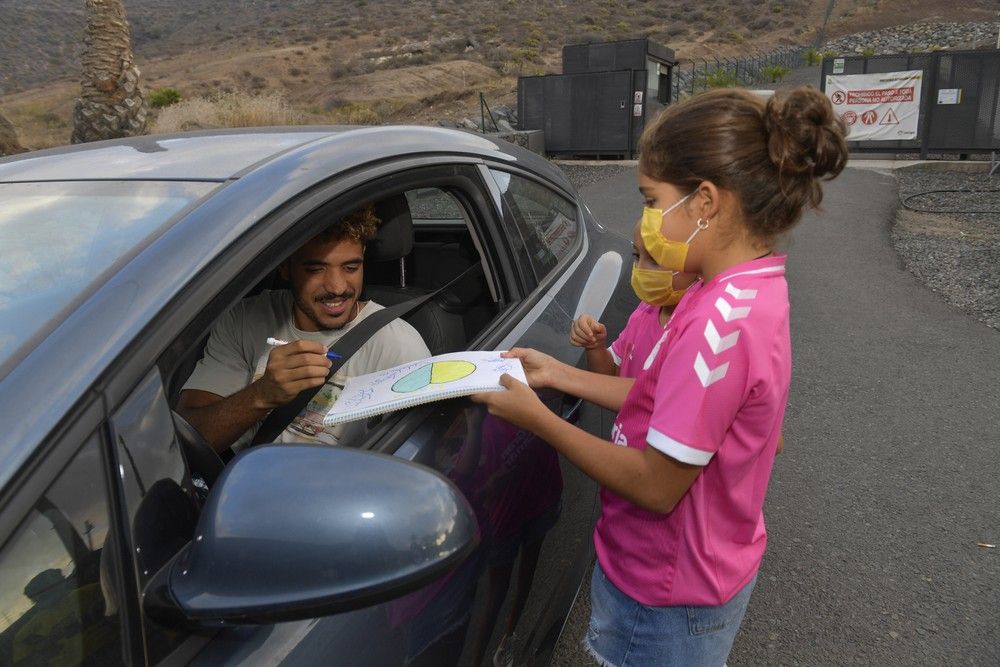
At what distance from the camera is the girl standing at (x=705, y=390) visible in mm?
1393

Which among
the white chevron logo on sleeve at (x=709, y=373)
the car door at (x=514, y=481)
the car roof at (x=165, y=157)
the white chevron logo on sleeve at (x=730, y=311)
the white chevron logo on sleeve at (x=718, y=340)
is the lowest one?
the car door at (x=514, y=481)

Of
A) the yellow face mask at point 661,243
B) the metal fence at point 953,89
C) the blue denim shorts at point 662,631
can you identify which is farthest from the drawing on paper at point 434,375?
the metal fence at point 953,89

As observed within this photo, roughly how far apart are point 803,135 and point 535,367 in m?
0.72

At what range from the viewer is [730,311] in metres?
1.40

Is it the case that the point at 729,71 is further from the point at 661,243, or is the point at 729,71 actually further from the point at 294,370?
the point at 294,370

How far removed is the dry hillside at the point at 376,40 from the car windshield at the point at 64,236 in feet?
88.3

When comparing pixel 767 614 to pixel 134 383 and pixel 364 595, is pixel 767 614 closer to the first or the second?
pixel 364 595

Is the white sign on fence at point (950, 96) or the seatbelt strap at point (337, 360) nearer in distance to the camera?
the seatbelt strap at point (337, 360)

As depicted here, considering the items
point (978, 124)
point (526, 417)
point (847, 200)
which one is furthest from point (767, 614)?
point (978, 124)

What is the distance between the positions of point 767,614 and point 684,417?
1992 millimetres

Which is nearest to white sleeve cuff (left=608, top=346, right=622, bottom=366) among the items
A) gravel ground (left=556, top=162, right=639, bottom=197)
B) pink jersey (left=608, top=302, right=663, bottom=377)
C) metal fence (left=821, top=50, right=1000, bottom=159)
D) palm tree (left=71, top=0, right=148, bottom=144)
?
pink jersey (left=608, top=302, right=663, bottom=377)

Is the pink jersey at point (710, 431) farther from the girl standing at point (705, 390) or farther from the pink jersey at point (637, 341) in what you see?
the pink jersey at point (637, 341)

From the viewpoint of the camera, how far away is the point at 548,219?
279cm

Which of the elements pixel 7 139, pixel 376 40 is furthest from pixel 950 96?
pixel 376 40
